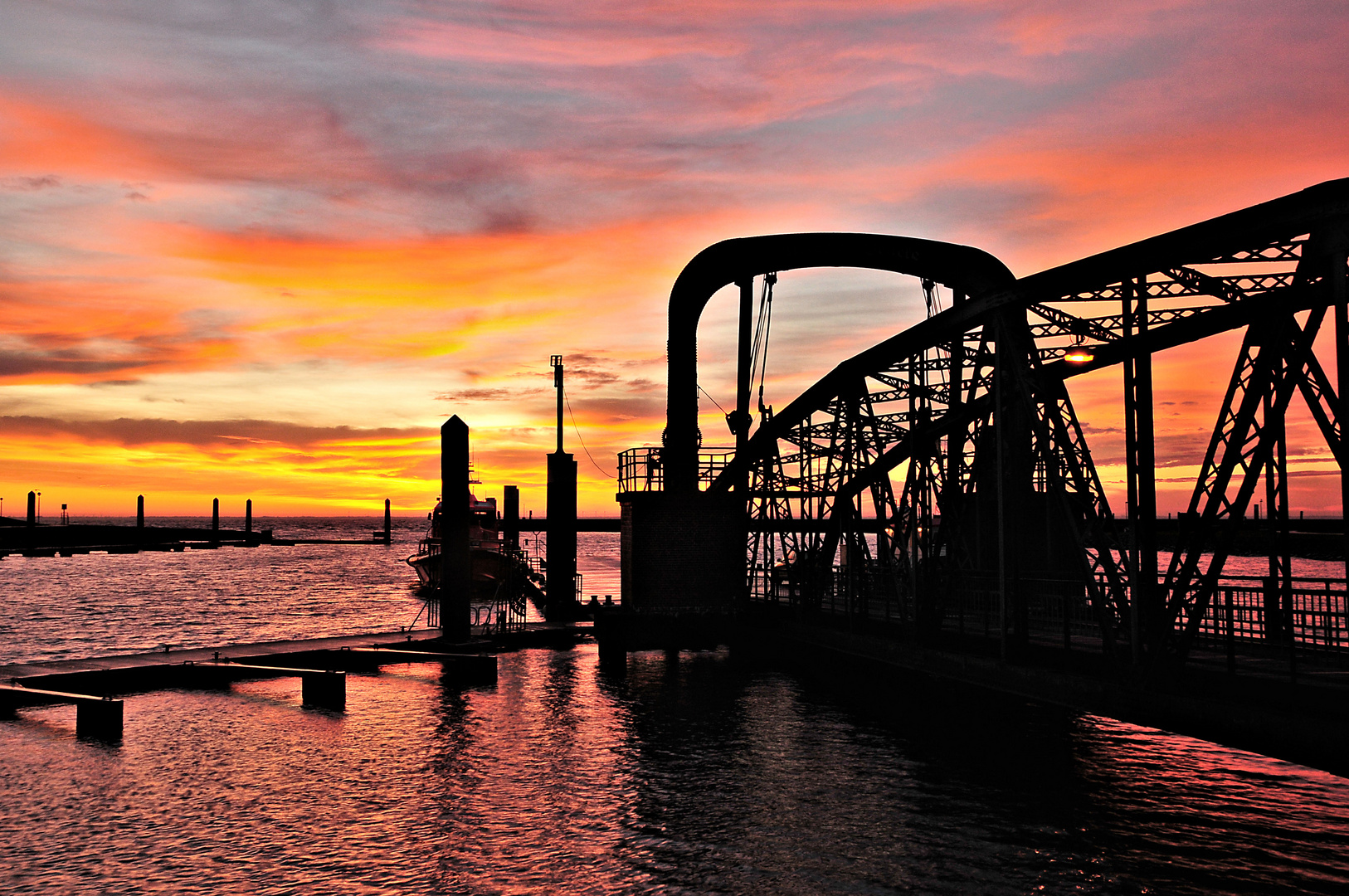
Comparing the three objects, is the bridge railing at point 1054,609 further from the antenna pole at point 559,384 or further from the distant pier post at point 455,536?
the antenna pole at point 559,384

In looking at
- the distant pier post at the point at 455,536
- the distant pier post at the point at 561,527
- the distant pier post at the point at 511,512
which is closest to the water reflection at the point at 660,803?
the distant pier post at the point at 455,536

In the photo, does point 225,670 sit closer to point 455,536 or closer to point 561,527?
point 455,536

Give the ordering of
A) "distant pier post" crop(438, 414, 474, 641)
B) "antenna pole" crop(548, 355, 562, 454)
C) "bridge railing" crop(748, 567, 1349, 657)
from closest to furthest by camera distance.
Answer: "bridge railing" crop(748, 567, 1349, 657), "distant pier post" crop(438, 414, 474, 641), "antenna pole" crop(548, 355, 562, 454)

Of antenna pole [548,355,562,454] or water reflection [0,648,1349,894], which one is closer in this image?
water reflection [0,648,1349,894]

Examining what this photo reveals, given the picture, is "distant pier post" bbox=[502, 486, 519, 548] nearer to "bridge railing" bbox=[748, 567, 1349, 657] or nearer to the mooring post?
"bridge railing" bbox=[748, 567, 1349, 657]

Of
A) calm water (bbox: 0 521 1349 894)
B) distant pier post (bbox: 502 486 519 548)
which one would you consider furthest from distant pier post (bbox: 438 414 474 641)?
distant pier post (bbox: 502 486 519 548)

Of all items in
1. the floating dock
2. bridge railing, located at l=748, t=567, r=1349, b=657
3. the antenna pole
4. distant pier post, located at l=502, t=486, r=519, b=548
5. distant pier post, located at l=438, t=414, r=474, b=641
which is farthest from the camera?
distant pier post, located at l=502, t=486, r=519, b=548

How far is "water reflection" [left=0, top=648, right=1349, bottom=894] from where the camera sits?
1174cm

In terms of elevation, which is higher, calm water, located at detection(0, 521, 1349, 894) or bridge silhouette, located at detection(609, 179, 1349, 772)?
bridge silhouette, located at detection(609, 179, 1349, 772)

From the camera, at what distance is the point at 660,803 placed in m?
14.7

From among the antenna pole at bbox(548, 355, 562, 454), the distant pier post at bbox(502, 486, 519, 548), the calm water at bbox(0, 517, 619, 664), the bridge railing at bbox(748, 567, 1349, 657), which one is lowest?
the calm water at bbox(0, 517, 619, 664)

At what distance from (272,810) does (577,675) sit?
13.2 meters

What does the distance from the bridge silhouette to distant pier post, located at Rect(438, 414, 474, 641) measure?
4.40 metres

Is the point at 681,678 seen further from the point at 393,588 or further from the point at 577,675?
the point at 393,588
